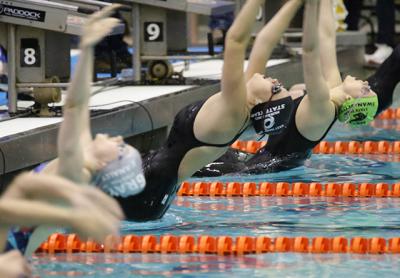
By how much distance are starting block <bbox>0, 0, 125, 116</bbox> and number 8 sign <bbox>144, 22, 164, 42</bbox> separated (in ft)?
4.51

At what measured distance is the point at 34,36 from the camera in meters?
7.96

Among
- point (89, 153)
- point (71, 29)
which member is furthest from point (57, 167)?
point (71, 29)

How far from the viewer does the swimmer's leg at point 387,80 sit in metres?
A: 7.83

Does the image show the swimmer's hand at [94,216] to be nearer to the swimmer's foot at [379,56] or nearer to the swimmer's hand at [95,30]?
the swimmer's hand at [95,30]

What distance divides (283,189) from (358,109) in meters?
0.66

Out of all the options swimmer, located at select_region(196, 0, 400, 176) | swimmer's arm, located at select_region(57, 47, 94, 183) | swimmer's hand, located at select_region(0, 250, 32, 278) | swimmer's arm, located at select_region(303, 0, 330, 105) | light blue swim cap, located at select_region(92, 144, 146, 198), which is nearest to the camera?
swimmer's hand, located at select_region(0, 250, 32, 278)

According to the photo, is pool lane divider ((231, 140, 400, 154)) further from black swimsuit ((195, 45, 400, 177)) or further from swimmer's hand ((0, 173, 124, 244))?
swimmer's hand ((0, 173, 124, 244))

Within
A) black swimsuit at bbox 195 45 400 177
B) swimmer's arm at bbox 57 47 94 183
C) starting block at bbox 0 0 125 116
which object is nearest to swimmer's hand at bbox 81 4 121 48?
swimmer's arm at bbox 57 47 94 183

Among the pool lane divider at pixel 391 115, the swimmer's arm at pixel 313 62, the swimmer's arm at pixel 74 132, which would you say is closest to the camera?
the swimmer's arm at pixel 74 132

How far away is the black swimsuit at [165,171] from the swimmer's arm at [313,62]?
0.67 m

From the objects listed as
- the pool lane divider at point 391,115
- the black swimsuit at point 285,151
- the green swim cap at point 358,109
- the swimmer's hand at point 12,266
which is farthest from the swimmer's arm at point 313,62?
the pool lane divider at point 391,115

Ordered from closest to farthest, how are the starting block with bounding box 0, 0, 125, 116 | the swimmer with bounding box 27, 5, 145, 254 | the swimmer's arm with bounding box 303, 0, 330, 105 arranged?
the swimmer with bounding box 27, 5, 145, 254
the swimmer's arm with bounding box 303, 0, 330, 105
the starting block with bounding box 0, 0, 125, 116

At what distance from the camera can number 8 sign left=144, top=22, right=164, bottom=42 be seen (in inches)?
379

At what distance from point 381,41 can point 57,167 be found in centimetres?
844
